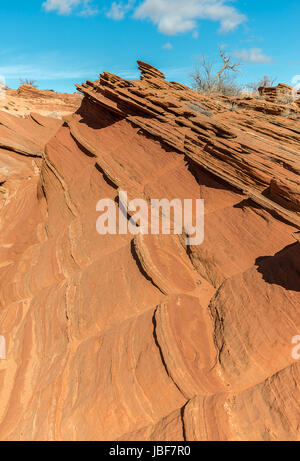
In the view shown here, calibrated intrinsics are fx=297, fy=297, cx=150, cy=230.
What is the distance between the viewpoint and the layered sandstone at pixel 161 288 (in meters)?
5.07

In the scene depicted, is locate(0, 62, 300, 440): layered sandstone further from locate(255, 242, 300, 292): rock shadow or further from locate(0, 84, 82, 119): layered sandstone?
locate(0, 84, 82, 119): layered sandstone

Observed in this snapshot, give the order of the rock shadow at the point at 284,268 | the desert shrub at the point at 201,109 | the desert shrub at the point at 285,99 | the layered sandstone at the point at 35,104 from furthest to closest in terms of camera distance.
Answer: the layered sandstone at the point at 35,104 < the desert shrub at the point at 285,99 < the desert shrub at the point at 201,109 < the rock shadow at the point at 284,268

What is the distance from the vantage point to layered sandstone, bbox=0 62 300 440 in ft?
16.6

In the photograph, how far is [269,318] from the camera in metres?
5.48

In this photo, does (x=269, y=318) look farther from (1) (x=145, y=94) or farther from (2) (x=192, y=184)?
(1) (x=145, y=94)

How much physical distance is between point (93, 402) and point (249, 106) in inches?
476

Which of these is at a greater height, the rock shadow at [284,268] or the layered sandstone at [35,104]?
the layered sandstone at [35,104]

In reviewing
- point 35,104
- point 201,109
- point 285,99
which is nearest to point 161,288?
point 201,109

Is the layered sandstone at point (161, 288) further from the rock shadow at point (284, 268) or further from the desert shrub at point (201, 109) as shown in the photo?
the desert shrub at point (201, 109)

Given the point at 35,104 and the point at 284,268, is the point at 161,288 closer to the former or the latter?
the point at 284,268

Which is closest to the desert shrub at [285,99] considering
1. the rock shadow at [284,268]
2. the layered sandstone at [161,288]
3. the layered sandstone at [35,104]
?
the layered sandstone at [161,288]

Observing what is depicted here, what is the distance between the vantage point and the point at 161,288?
704cm

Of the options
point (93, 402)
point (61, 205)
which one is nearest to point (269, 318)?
point (93, 402)

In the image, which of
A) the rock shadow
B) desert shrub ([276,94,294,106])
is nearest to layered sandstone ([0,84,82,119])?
desert shrub ([276,94,294,106])
